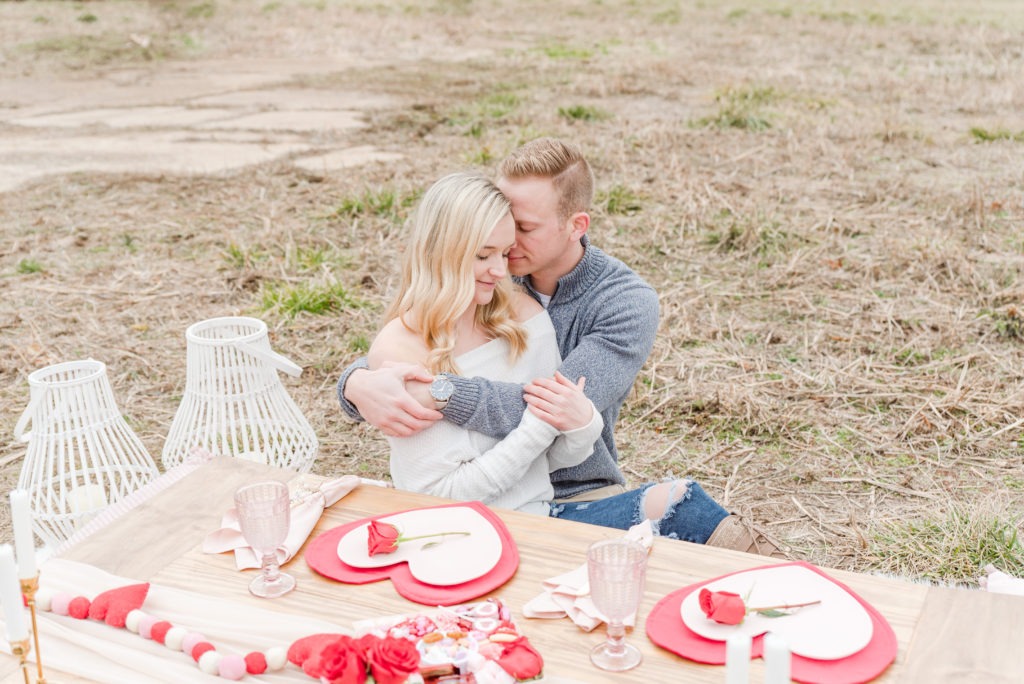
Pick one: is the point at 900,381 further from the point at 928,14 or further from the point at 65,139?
the point at 928,14

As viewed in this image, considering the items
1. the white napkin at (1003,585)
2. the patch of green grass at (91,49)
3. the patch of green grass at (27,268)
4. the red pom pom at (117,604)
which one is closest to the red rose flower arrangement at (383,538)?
the red pom pom at (117,604)

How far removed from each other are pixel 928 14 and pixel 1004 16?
1.01m

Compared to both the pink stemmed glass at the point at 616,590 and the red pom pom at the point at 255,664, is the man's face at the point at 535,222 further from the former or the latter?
the red pom pom at the point at 255,664

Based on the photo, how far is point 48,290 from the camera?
5047 mm

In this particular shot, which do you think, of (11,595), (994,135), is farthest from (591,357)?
(994,135)

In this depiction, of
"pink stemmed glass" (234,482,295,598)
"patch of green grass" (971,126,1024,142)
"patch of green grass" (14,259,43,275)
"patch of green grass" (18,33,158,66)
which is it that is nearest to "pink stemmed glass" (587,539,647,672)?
"pink stemmed glass" (234,482,295,598)

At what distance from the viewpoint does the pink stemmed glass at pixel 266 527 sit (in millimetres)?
1687

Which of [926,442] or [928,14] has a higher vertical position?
[928,14]

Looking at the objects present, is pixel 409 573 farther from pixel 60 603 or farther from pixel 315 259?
pixel 315 259

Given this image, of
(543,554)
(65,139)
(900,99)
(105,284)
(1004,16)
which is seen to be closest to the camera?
(543,554)

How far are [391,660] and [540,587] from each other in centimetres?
37

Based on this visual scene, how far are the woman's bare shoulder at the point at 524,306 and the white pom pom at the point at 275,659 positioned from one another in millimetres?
1155

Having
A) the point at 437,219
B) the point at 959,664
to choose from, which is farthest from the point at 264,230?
the point at 959,664

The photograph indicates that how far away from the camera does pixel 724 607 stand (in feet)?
5.18
